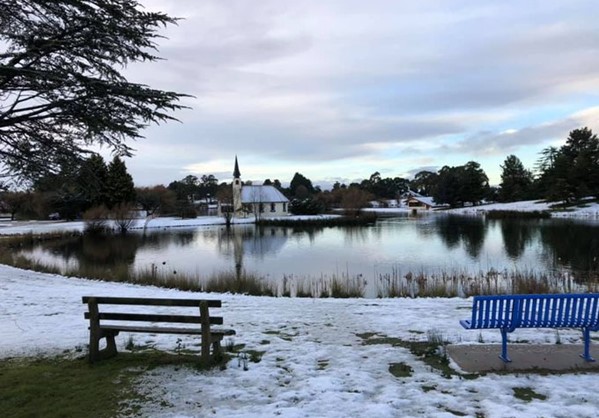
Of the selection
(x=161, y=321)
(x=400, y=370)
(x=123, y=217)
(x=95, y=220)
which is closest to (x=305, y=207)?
(x=123, y=217)

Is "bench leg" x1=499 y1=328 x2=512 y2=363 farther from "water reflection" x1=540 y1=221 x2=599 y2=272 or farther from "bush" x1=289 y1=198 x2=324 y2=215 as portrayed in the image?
"bush" x1=289 y1=198 x2=324 y2=215

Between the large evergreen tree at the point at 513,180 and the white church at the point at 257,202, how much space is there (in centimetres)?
4120

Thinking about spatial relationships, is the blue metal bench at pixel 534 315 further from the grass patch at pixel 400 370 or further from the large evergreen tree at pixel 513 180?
the large evergreen tree at pixel 513 180

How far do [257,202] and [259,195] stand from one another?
1.55 metres

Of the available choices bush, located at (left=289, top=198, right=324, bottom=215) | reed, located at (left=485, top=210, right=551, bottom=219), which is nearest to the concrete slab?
reed, located at (left=485, top=210, right=551, bottom=219)

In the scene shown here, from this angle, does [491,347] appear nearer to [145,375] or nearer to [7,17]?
[145,375]

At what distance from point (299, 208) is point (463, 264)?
57.0 m

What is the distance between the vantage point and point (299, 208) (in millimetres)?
76500

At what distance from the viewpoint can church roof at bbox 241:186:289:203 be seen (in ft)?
243

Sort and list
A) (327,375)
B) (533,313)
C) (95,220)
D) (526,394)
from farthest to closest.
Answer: (95,220) → (533,313) → (327,375) → (526,394)

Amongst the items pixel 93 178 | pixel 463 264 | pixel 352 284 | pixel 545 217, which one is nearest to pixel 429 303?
pixel 352 284

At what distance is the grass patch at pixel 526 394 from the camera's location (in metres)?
4.11

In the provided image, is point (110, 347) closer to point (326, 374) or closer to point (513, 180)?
point (326, 374)

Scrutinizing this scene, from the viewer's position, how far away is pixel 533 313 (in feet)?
16.8
